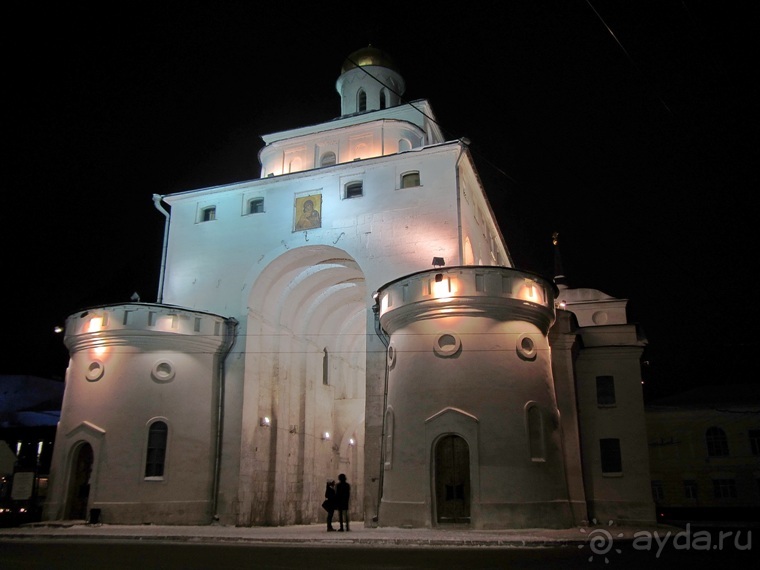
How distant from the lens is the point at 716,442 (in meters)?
37.3

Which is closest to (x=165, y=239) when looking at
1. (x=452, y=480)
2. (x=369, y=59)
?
(x=369, y=59)

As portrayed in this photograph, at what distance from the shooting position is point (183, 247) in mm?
25688

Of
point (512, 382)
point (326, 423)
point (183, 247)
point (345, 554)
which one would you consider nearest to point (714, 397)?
→ point (326, 423)

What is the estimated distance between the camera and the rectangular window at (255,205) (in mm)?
25469

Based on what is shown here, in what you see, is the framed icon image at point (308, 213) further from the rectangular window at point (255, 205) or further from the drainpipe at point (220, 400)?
the drainpipe at point (220, 400)

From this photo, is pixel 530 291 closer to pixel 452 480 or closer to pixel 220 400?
pixel 452 480

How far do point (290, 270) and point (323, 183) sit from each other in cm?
383

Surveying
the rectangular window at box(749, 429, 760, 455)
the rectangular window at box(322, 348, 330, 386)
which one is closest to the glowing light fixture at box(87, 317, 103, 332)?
the rectangular window at box(322, 348, 330, 386)

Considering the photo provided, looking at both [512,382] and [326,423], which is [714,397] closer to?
[326,423]

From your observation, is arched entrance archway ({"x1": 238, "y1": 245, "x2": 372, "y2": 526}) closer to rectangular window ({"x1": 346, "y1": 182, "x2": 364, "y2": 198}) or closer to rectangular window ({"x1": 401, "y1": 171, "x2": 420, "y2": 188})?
rectangular window ({"x1": 346, "y1": 182, "x2": 364, "y2": 198})

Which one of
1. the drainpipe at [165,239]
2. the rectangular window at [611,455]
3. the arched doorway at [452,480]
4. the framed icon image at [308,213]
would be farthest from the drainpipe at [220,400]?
the rectangular window at [611,455]

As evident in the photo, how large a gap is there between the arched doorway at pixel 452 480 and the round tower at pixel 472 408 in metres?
0.03

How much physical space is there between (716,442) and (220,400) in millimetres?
29947

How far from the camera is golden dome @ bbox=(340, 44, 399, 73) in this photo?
1248 inches
